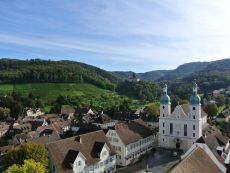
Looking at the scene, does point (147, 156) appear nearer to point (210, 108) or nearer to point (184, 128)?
point (184, 128)

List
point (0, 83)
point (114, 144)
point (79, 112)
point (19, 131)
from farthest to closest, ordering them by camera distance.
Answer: point (0, 83)
point (79, 112)
point (19, 131)
point (114, 144)

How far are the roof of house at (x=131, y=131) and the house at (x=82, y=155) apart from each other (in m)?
6.79

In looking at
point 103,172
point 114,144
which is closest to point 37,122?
point 114,144

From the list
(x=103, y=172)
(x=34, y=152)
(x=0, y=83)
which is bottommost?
(x=103, y=172)

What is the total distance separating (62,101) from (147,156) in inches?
3762

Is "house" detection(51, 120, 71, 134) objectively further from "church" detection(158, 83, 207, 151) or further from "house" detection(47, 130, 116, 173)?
"house" detection(47, 130, 116, 173)

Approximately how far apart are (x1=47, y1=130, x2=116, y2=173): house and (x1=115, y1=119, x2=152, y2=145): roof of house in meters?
6.79

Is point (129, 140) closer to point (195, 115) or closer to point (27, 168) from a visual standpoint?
point (195, 115)

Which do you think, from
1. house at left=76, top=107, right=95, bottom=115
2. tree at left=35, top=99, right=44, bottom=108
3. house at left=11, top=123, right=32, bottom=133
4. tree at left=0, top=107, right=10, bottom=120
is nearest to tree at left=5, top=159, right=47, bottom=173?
house at left=11, top=123, right=32, bottom=133

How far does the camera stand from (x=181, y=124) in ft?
247

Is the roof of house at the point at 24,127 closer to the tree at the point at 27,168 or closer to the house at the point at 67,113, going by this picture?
the house at the point at 67,113

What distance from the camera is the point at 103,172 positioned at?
55406 mm

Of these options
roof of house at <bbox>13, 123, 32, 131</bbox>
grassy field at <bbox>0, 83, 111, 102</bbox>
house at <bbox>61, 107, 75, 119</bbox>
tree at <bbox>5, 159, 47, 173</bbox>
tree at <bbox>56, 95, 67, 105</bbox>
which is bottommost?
roof of house at <bbox>13, 123, 32, 131</bbox>

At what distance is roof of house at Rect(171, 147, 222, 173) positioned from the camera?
92.9 feet
